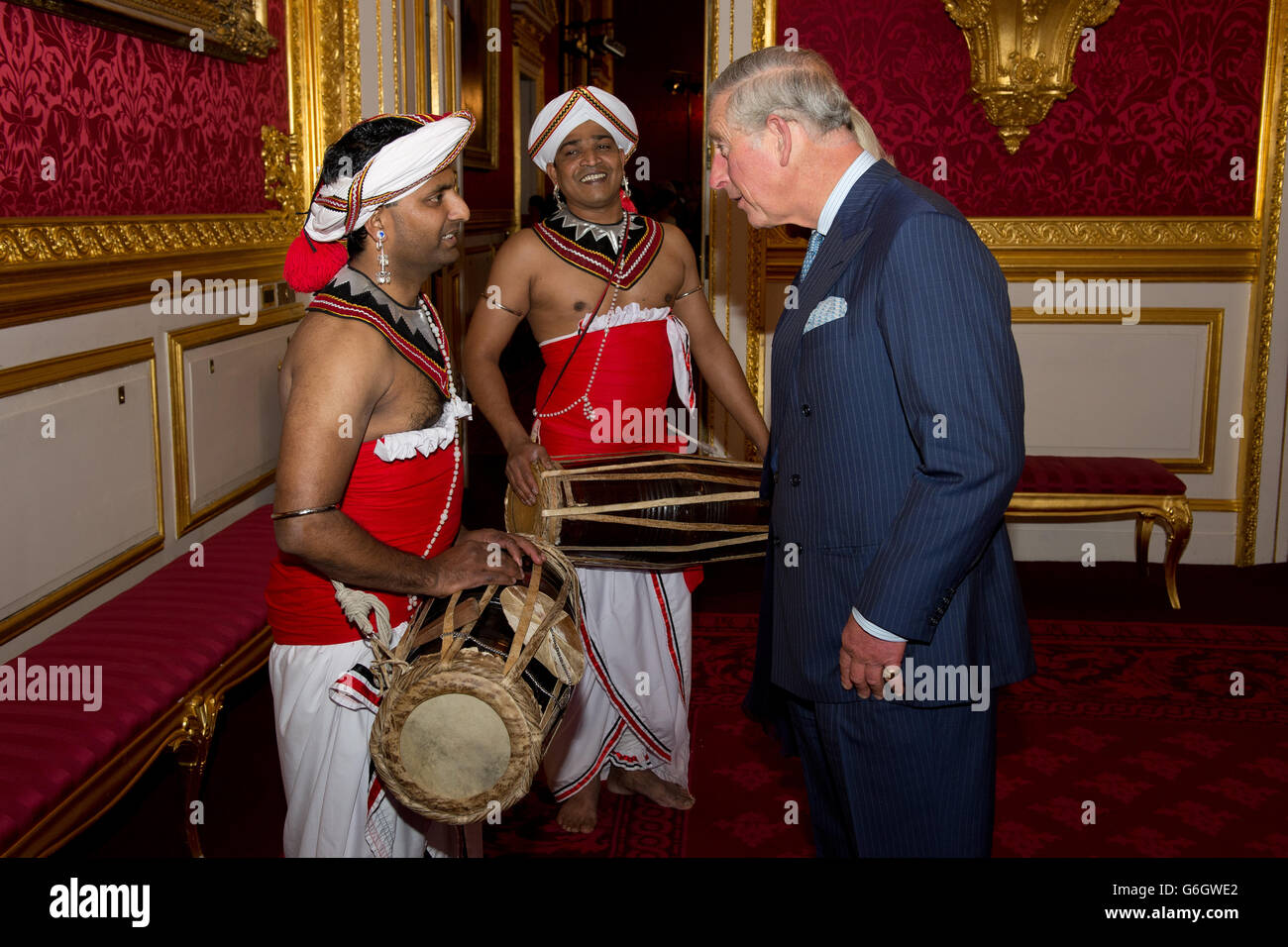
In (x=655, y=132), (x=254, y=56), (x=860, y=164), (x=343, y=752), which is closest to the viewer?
(x=860, y=164)

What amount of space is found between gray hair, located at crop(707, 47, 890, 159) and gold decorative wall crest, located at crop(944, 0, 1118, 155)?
14.1 feet

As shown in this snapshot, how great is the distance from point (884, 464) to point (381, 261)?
39.9 inches

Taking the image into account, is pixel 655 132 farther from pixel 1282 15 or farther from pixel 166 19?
pixel 166 19

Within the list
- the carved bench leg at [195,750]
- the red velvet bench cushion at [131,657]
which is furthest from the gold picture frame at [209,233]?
the carved bench leg at [195,750]

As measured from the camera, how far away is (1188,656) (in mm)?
4691

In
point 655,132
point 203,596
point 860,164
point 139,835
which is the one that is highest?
point 655,132

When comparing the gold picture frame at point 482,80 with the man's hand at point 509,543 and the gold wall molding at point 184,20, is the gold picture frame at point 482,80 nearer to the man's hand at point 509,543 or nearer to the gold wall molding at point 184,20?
the gold wall molding at point 184,20

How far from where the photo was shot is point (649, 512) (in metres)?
2.77

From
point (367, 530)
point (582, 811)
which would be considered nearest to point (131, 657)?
point (367, 530)

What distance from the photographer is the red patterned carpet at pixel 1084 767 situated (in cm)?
323

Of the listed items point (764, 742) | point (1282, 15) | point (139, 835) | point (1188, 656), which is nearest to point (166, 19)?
point (139, 835)

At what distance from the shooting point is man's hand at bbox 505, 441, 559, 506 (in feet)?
9.48

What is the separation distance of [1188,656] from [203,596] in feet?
12.8

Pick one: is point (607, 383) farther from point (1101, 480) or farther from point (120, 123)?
point (1101, 480)
